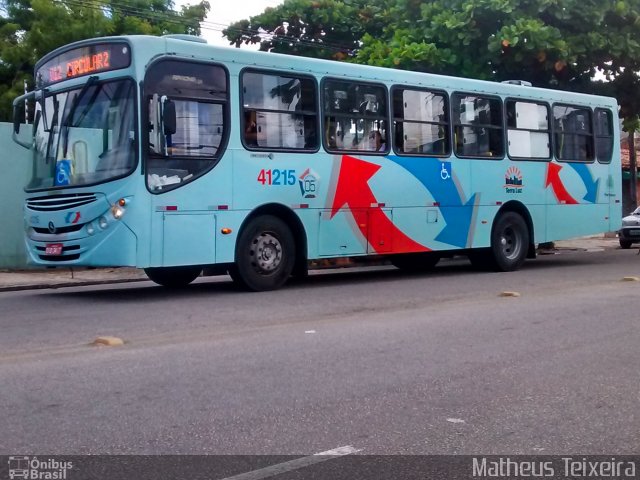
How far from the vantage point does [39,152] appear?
12.5 meters

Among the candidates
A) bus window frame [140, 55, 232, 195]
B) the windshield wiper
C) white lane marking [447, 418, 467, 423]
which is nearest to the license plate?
the windshield wiper

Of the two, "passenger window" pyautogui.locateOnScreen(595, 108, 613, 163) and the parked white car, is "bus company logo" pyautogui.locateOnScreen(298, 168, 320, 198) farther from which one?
the parked white car

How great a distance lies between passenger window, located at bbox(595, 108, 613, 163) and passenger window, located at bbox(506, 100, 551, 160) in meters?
1.71

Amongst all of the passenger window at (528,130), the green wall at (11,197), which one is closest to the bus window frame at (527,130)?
the passenger window at (528,130)

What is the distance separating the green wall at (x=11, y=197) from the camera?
17.9m

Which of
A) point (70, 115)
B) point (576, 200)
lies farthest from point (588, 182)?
point (70, 115)

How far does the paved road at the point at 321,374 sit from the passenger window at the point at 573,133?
5862 millimetres

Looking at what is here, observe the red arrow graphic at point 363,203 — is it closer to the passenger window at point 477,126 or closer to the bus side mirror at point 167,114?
the passenger window at point 477,126

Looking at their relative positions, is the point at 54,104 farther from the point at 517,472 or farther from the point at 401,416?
the point at 517,472

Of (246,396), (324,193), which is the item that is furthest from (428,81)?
(246,396)

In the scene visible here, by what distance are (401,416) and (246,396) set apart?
1216 millimetres

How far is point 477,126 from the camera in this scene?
1603cm

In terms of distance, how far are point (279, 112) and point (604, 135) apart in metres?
8.75

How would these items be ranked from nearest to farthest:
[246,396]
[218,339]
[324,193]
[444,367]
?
1. [246,396]
2. [444,367]
3. [218,339]
4. [324,193]
